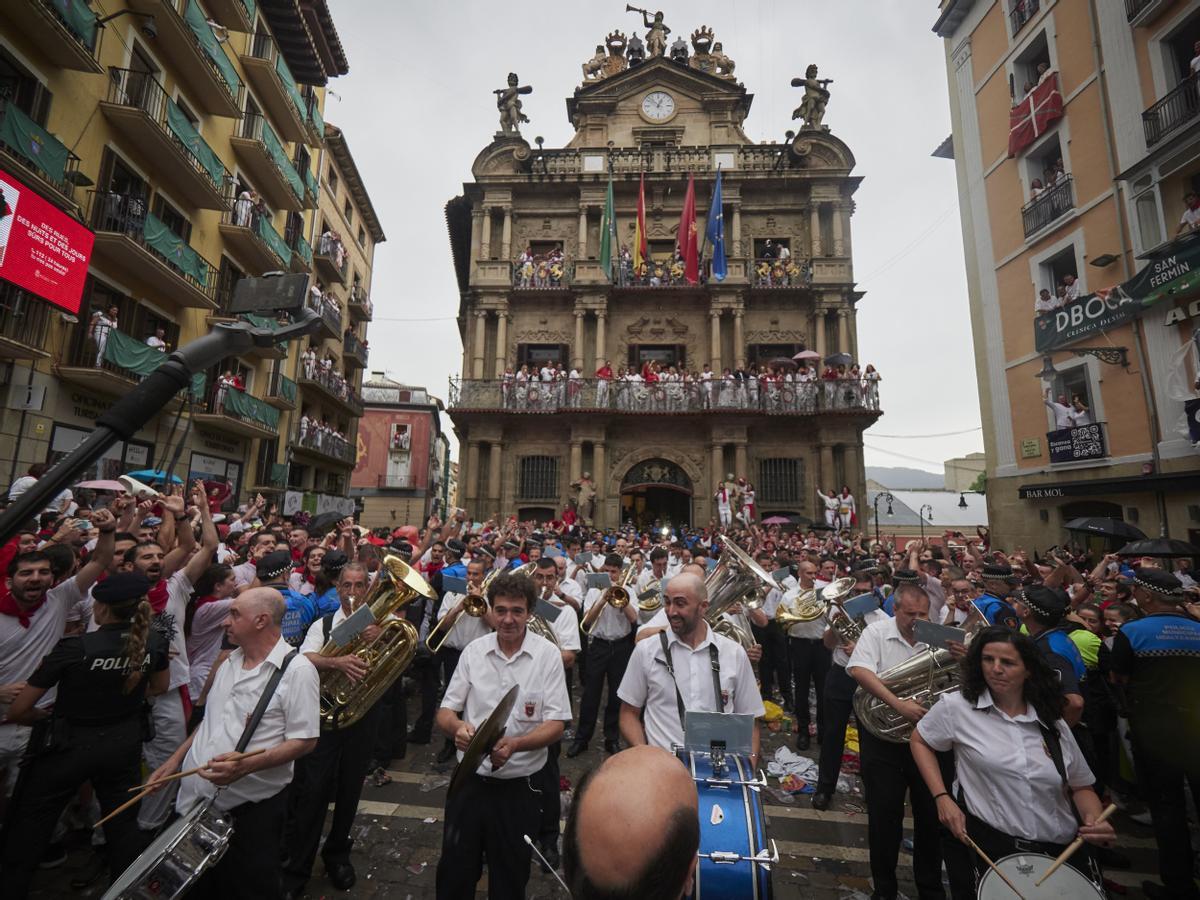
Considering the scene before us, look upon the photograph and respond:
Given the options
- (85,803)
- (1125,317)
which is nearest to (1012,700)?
(85,803)

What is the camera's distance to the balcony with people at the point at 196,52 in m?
13.1

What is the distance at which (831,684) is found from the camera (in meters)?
5.30

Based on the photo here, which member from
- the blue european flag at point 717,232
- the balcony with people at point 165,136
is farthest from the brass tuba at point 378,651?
the blue european flag at point 717,232

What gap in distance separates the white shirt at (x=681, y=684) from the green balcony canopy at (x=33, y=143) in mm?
13509

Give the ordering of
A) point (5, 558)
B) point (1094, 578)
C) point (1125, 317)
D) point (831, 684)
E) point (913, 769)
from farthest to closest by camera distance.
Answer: point (1125, 317) → point (1094, 578) → point (831, 684) → point (5, 558) → point (913, 769)

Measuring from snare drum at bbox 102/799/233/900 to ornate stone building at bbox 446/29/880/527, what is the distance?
60.7 feet

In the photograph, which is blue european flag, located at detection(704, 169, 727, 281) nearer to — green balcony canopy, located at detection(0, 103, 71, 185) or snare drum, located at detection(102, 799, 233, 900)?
green balcony canopy, located at detection(0, 103, 71, 185)

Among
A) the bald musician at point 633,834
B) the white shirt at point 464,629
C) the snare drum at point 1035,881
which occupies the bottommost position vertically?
the snare drum at point 1035,881

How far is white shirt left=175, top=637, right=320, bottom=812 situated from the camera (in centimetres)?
301

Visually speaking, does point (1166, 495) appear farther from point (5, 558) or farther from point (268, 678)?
point (5, 558)

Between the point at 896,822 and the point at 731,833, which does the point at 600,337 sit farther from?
the point at 731,833

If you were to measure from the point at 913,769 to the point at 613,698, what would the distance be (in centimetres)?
354

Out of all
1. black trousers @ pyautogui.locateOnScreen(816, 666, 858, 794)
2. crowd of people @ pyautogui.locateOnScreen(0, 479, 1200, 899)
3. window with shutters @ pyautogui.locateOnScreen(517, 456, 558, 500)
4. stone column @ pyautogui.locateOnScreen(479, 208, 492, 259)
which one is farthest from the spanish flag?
black trousers @ pyautogui.locateOnScreen(816, 666, 858, 794)

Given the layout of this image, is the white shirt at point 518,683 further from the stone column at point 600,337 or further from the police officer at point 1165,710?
the stone column at point 600,337
